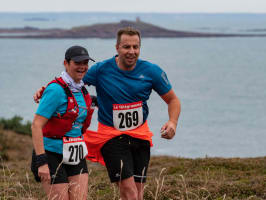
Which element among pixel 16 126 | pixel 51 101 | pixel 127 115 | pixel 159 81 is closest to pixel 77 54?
pixel 51 101

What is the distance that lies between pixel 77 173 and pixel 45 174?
481 mm

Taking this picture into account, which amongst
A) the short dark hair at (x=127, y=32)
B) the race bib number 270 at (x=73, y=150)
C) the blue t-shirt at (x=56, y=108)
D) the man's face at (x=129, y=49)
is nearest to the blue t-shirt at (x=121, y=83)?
the man's face at (x=129, y=49)

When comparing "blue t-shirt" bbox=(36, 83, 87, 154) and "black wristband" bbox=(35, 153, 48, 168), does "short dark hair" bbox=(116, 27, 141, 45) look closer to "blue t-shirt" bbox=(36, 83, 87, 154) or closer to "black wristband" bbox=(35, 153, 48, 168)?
"blue t-shirt" bbox=(36, 83, 87, 154)

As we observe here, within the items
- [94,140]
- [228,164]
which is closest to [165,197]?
[94,140]

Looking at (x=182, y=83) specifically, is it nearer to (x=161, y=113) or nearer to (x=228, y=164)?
(x=161, y=113)

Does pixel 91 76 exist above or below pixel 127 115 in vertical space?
above

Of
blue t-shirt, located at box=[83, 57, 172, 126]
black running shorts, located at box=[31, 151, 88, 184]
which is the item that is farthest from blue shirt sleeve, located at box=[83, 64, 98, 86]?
black running shorts, located at box=[31, 151, 88, 184]

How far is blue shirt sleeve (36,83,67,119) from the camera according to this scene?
4859 millimetres

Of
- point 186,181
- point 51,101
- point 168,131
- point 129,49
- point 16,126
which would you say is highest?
point 129,49

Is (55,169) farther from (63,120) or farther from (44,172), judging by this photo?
(63,120)

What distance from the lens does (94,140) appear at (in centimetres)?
578

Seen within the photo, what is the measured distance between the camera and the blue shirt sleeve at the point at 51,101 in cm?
486

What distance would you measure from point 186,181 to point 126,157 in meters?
3.89

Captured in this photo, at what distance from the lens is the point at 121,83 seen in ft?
18.3
